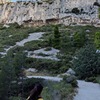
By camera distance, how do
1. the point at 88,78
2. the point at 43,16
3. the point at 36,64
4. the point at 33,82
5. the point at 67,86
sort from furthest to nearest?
the point at 43,16, the point at 36,64, the point at 88,78, the point at 33,82, the point at 67,86

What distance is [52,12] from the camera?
55688 mm

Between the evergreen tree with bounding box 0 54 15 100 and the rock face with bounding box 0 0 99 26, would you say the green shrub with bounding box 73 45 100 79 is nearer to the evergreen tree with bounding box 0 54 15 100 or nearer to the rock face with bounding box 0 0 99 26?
the evergreen tree with bounding box 0 54 15 100

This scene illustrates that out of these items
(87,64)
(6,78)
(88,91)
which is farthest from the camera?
(87,64)

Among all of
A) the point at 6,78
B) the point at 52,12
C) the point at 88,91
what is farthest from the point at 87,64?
the point at 52,12

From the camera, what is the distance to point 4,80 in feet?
56.2

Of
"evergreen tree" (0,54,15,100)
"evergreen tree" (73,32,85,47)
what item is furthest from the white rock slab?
"evergreen tree" (73,32,85,47)

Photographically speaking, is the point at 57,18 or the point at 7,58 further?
the point at 57,18

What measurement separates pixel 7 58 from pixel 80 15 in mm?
35027

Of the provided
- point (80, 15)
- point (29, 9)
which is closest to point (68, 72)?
point (80, 15)

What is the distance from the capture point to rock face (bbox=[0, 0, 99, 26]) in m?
52.5

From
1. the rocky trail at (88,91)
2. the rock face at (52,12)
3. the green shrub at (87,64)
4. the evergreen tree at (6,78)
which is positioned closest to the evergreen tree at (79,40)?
the rock face at (52,12)

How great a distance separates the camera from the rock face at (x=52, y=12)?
52.5m

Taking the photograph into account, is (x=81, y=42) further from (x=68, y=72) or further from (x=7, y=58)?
(x=7, y=58)

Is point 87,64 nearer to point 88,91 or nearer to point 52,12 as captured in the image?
point 88,91
